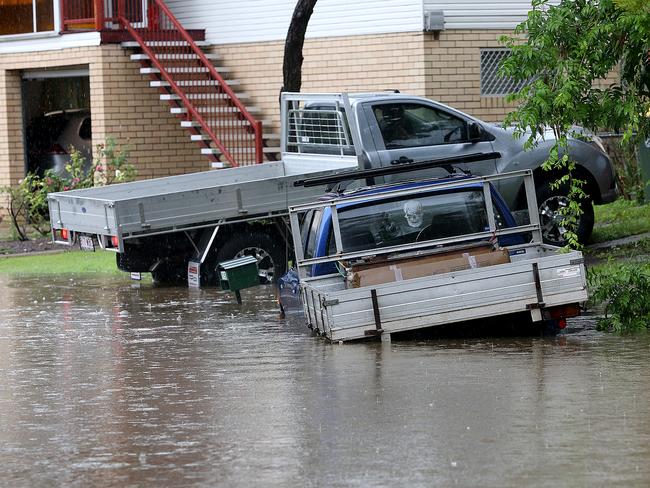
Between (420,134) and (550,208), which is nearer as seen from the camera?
(420,134)

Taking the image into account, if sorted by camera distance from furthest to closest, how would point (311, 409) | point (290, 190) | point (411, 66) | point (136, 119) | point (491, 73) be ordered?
point (136, 119)
point (491, 73)
point (411, 66)
point (290, 190)
point (311, 409)

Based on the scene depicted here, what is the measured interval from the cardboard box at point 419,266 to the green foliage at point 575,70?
783 millimetres

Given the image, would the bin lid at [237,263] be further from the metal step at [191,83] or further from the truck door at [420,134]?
the metal step at [191,83]

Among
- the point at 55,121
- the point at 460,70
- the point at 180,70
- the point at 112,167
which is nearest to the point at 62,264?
the point at 112,167

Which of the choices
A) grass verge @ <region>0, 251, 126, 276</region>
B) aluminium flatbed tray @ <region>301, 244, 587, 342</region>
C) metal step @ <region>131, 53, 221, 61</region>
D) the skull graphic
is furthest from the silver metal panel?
metal step @ <region>131, 53, 221, 61</region>

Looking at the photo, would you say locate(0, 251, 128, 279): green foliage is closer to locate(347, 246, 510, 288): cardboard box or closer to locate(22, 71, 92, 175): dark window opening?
locate(22, 71, 92, 175): dark window opening

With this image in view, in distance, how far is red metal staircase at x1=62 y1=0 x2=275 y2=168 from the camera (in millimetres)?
25172

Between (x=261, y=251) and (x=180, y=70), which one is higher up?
(x=180, y=70)

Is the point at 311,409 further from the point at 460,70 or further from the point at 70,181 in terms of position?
the point at 70,181

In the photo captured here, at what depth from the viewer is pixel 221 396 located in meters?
10.1

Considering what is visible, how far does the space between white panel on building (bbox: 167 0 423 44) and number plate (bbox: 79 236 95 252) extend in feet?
26.3

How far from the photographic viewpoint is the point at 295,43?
20531 mm

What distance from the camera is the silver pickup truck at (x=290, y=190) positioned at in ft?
53.8

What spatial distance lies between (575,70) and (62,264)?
1075 centimetres
